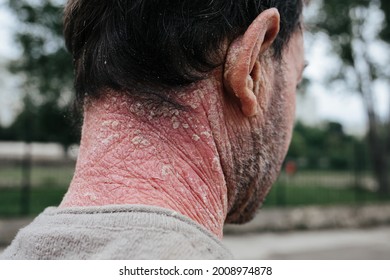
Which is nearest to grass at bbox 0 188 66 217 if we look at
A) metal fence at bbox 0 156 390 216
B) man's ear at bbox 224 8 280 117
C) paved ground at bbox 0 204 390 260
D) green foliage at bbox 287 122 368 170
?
metal fence at bbox 0 156 390 216

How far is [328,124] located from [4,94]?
996cm

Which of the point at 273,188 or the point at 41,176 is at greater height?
the point at 41,176

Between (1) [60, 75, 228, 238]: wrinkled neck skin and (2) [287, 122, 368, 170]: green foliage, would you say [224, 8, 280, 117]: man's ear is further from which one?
(2) [287, 122, 368, 170]: green foliage

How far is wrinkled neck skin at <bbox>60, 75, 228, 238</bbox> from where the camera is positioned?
1.06 m

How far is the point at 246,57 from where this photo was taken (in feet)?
3.72

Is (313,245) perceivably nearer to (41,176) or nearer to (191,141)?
(41,176)

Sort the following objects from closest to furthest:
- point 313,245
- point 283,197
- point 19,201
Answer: point 19,201
point 313,245
point 283,197

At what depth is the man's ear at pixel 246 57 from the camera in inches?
44.7

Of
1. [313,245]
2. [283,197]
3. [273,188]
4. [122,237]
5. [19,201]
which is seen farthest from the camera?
[283,197]

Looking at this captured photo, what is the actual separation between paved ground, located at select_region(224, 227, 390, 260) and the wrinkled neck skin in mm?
6746

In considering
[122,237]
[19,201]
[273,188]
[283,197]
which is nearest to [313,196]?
[283,197]

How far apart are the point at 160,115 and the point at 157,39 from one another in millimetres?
188

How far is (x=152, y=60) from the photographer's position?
1.14 metres

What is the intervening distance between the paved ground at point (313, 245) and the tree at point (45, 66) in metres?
4.14
